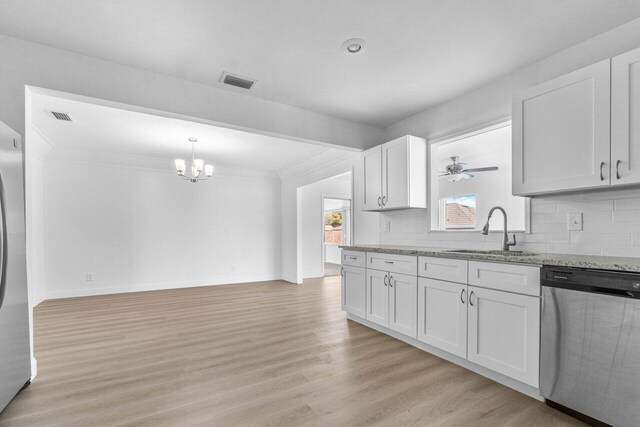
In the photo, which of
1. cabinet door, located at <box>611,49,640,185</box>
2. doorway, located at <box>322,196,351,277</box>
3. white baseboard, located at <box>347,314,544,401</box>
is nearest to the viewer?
cabinet door, located at <box>611,49,640,185</box>

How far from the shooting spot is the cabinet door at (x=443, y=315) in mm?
2350

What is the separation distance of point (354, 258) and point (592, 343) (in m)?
2.16

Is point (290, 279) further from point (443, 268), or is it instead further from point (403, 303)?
point (443, 268)

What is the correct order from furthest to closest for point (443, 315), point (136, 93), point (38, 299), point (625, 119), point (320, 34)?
point (38, 299)
point (136, 93)
point (443, 315)
point (320, 34)
point (625, 119)

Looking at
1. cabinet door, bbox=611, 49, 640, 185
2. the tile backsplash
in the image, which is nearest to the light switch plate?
the tile backsplash

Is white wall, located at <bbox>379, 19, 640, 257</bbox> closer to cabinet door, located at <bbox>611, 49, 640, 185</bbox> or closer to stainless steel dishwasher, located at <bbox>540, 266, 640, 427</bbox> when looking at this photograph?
cabinet door, located at <bbox>611, 49, 640, 185</bbox>

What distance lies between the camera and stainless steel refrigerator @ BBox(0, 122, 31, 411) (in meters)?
1.82

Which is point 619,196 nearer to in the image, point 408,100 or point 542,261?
point 542,261

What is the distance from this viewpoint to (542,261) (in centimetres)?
190

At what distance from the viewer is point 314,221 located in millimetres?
7105

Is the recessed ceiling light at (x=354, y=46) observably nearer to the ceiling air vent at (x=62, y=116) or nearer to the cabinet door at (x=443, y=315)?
the cabinet door at (x=443, y=315)

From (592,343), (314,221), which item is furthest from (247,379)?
(314,221)

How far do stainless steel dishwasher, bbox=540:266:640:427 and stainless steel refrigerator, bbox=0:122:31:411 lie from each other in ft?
10.7

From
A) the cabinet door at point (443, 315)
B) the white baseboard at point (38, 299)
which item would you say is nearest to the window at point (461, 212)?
the cabinet door at point (443, 315)
